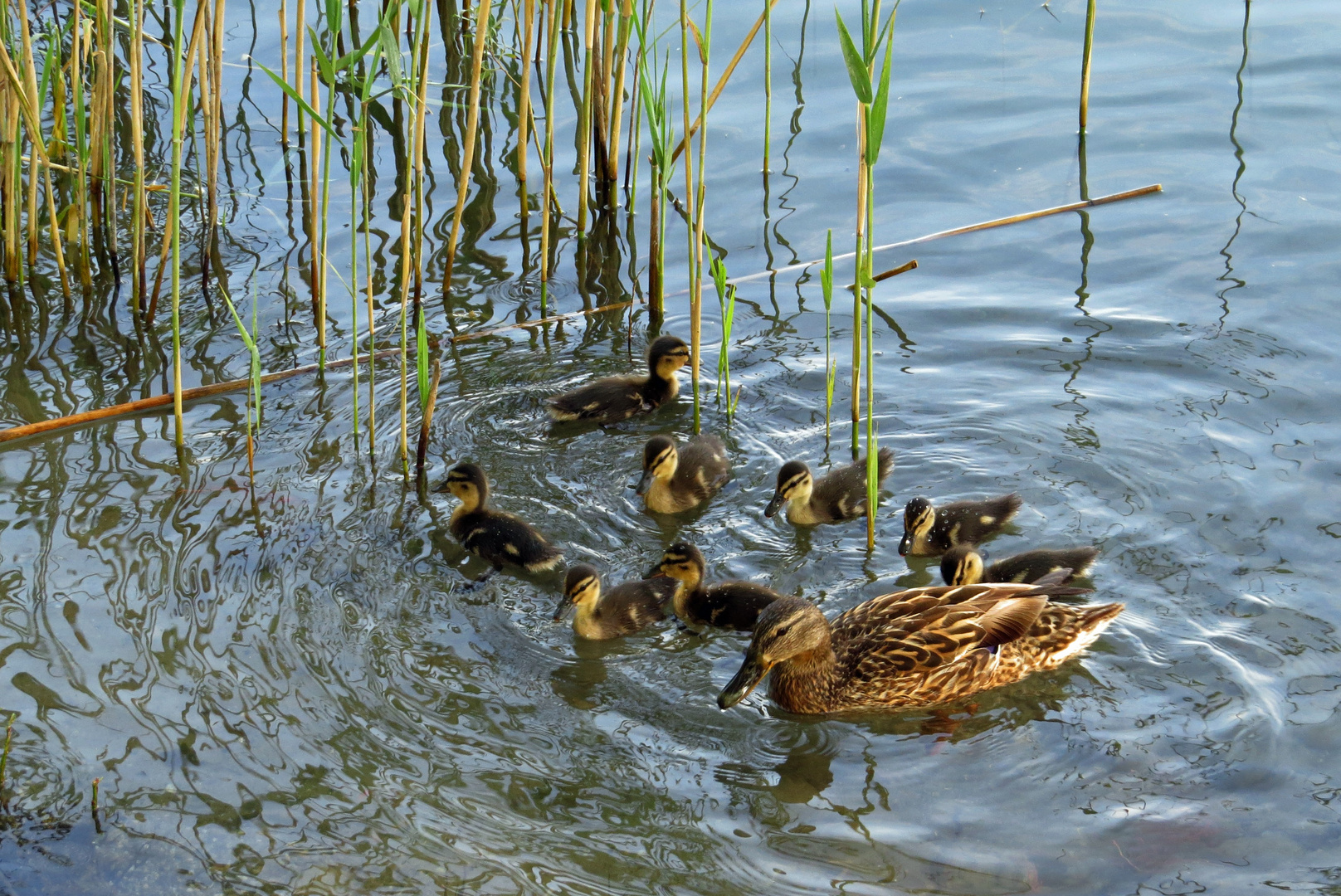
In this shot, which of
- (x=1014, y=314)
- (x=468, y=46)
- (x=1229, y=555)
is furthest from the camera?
(x=468, y=46)

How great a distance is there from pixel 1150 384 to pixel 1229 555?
47.0 inches

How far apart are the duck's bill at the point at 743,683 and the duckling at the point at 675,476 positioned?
1.09 metres

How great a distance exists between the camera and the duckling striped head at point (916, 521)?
14.4ft

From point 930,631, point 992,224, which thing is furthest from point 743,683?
point 992,224

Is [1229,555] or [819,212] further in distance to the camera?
[819,212]

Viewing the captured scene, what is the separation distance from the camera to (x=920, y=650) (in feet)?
12.6

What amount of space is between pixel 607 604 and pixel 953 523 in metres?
1.22

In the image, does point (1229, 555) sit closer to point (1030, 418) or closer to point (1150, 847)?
point (1030, 418)

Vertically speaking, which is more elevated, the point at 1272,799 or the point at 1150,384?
the point at 1150,384

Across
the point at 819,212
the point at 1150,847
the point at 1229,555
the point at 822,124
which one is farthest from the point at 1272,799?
the point at 822,124

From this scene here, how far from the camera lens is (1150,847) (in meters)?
3.21

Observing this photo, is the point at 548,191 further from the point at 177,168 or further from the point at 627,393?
the point at 177,168

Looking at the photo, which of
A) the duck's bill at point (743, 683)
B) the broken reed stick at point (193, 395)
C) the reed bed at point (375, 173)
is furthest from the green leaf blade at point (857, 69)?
the broken reed stick at point (193, 395)

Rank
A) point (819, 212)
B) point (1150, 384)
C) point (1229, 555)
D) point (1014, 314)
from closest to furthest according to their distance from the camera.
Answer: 1. point (1229, 555)
2. point (1150, 384)
3. point (1014, 314)
4. point (819, 212)
